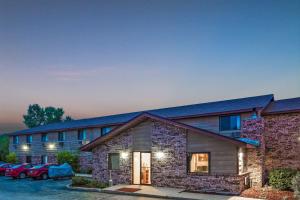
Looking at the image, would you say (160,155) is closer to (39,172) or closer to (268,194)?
(268,194)

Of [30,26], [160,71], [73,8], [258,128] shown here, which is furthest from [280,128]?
[30,26]

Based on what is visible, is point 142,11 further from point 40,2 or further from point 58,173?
point 58,173

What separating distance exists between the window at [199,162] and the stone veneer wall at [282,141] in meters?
5.21

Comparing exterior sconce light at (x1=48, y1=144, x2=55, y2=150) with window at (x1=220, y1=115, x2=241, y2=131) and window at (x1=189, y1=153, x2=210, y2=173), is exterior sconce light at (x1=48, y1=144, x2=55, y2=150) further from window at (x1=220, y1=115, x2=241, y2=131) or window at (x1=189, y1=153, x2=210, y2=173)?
window at (x1=189, y1=153, x2=210, y2=173)

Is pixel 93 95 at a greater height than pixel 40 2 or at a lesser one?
lesser

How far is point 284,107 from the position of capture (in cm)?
2020

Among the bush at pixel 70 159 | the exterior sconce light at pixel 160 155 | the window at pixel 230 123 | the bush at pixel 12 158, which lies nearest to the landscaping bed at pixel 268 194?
the window at pixel 230 123

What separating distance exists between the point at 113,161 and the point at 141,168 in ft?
7.84

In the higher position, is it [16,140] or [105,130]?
[105,130]

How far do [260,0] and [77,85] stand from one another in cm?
2016

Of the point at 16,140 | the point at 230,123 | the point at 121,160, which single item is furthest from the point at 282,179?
the point at 16,140

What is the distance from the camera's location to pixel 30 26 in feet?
71.3

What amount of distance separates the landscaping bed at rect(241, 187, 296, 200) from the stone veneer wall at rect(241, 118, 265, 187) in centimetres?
88

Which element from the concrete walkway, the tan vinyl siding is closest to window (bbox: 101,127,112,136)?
the concrete walkway
